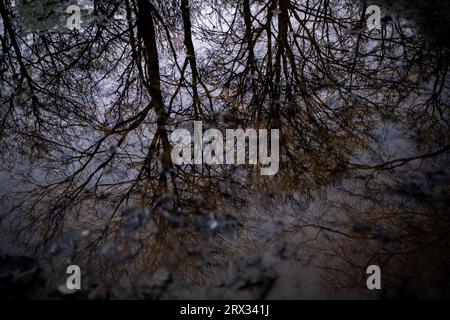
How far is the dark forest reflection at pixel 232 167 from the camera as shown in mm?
1844

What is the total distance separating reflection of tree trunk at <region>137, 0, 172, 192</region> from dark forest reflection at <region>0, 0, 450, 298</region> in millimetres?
21

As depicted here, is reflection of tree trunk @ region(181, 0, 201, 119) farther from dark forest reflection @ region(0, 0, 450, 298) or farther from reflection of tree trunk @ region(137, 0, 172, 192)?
reflection of tree trunk @ region(137, 0, 172, 192)

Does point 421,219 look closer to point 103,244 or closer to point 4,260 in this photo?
point 103,244

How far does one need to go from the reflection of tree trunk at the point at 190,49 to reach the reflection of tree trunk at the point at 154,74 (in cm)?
32

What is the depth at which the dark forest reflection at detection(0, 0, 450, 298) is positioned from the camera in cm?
184

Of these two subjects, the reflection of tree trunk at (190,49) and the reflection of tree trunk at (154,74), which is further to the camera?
the reflection of tree trunk at (190,49)

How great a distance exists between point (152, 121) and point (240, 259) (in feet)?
5.20

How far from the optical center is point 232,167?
2.48 metres

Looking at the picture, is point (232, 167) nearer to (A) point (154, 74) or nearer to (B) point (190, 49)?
(A) point (154, 74)

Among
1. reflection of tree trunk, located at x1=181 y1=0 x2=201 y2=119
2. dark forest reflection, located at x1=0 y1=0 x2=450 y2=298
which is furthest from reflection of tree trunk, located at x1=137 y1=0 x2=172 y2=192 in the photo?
reflection of tree trunk, located at x1=181 y1=0 x2=201 y2=119

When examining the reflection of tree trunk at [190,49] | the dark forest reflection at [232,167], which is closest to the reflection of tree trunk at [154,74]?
the dark forest reflection at [232,167]

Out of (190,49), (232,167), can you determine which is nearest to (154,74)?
(190,49)

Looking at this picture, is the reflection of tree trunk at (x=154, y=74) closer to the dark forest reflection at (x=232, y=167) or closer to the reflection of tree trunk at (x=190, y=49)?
the dark forest reflection at (x=232, y=167)

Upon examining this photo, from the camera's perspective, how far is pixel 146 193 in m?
2.33
